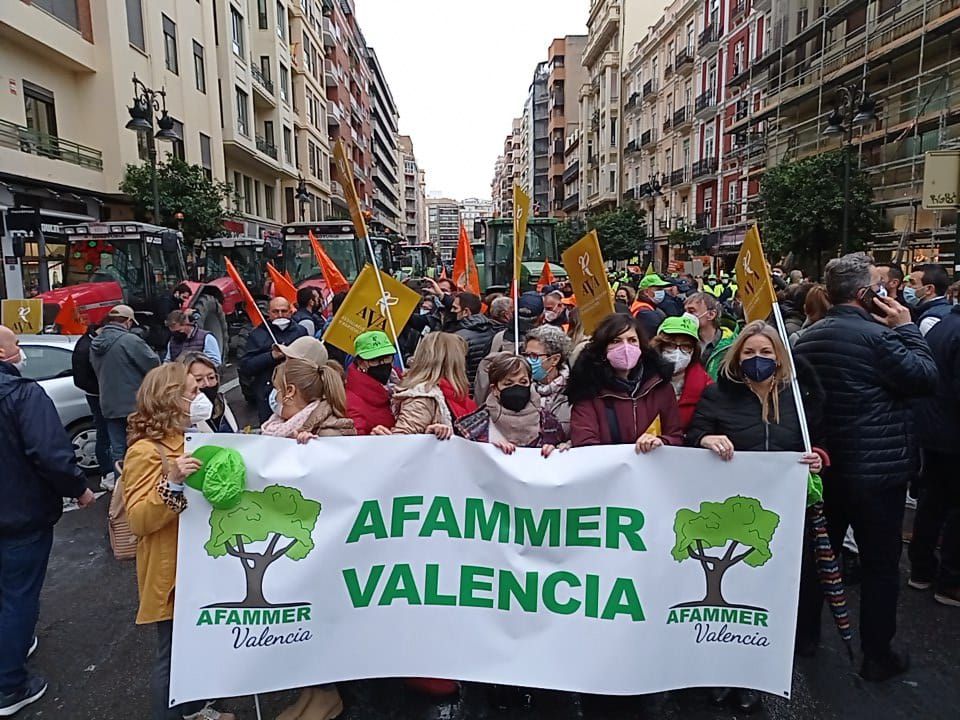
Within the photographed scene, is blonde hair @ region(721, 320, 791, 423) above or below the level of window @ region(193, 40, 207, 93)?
below

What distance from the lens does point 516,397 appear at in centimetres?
355

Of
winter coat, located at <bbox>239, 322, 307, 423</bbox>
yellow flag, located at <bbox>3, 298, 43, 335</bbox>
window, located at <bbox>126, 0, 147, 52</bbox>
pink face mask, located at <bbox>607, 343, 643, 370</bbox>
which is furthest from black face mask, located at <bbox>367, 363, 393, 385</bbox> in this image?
window, located at <bbox>126, 0, 147, 52</bbox>

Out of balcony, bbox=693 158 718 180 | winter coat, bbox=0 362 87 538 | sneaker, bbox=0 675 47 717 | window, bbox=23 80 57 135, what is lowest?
sneaker, bbox=0 675 47 717

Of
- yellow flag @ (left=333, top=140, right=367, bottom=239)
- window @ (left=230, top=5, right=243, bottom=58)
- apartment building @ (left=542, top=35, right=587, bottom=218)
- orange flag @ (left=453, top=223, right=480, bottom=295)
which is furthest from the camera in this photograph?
apartment building @ (left=542, top=35, right=587, bottom=218)

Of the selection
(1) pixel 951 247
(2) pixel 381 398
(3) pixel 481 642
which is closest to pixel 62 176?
(2) pixel 381 398

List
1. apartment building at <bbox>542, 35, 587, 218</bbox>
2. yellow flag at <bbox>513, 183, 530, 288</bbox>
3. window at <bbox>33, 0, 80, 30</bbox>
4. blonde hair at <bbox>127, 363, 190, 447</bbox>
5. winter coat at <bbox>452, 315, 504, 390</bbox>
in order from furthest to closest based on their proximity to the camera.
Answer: apartment building at <bbox>542, 35, 587, 218</bbox> → window at <bbox>33, 0, 80, 30</bbox> → winter coat at <bbox>452, 315, 504, 390</bbox> → yellow flag at <bbox>513, 183, 530, 288</bbox> → blonde hair at <bbox>127, 363, 190, 447</bbox>

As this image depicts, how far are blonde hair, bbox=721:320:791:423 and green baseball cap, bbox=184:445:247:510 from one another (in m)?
2.30

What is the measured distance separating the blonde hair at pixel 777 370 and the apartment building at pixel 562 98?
253 feet

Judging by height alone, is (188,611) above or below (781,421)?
below

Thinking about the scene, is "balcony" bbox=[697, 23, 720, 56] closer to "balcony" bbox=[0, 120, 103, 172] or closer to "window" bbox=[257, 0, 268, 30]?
"window" bbox=[257, 0, 268, 30]

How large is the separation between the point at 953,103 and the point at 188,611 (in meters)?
23.4

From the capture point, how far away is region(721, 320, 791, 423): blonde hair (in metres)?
3.26

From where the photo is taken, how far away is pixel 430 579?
3080 millimetres

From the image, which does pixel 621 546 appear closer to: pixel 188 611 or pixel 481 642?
pixel 481 642
